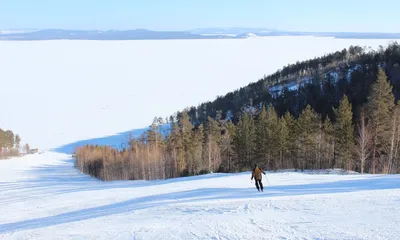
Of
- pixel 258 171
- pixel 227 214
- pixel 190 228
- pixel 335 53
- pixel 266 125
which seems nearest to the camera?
pixel 190 228

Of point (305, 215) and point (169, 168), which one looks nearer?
point (305, 215)

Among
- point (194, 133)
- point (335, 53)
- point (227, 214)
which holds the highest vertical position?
point (335, 53)

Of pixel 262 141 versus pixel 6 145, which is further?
pixel 6 145

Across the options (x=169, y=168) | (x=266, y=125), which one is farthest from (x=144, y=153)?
(x=266, y=125)

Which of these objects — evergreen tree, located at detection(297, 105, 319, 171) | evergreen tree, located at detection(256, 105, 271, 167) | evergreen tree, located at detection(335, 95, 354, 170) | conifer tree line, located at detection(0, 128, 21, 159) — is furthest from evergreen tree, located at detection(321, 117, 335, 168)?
conifer tree line, located at detection(0, 128, 21, 159)

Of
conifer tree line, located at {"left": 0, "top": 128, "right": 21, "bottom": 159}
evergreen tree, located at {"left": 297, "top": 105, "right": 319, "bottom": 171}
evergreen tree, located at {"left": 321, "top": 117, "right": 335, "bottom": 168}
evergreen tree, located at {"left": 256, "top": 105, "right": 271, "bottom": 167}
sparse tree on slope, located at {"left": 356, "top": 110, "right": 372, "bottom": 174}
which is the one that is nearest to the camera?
sparse tree on slope, located at {"left": 356, "top": 110, "right": 372, "bottom": 174}

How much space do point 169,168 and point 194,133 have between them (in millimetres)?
7501

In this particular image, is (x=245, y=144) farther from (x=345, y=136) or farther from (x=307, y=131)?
(x=345, y=136)

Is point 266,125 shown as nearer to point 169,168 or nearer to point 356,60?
point 169,168

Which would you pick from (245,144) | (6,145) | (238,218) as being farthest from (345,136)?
(6,145)

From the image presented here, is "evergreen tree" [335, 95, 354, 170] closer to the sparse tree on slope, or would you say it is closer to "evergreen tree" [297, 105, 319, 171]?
the sparse tree on slope

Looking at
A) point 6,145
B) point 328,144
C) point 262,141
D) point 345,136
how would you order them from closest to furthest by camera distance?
point 345,136 < point 328,144 < point 262,141 < point 6,145

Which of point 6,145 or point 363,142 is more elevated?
point 363,142

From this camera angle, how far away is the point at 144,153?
68375mm
